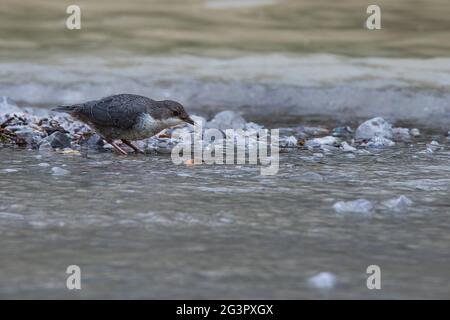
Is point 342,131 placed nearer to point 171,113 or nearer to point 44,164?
point 171,113

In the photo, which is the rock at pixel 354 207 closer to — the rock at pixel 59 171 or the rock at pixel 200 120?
the rock at pixel 59 171

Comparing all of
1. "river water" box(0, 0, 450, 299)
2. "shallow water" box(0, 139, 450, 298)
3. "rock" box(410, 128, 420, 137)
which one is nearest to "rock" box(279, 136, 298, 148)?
"river water" box(0, 0, 450, 299)

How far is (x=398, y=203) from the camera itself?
508 cm

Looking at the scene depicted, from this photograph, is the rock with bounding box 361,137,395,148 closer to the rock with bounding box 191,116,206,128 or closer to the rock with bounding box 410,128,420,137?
the rock with bounding box 410,128,420,137

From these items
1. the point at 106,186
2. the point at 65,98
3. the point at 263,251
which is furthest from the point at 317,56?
the point at 263,251

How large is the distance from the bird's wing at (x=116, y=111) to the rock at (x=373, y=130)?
183 cm

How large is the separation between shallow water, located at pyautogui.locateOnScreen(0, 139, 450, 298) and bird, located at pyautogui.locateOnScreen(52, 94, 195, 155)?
588mm

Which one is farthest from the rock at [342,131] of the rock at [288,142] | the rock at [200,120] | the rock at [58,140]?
the rock at [58,140]

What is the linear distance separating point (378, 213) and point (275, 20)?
7.97 metres

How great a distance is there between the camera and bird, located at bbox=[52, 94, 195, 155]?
23.1ft

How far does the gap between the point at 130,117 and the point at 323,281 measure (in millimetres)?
3644

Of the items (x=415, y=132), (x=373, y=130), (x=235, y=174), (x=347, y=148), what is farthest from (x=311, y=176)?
(x=415, y=132)

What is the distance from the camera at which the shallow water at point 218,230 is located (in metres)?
3.67

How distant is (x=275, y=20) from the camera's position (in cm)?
1259
